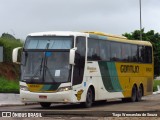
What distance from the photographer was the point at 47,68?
76.9ft

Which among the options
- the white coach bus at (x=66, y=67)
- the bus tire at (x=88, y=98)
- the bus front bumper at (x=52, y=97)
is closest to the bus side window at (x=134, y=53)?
the white coach bus at (x=66, y=67)

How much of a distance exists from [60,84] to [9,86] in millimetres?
10326

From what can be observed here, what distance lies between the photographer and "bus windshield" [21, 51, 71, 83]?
23312 millimetres

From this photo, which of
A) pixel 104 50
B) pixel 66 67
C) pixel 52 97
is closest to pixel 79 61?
pixel 66 67

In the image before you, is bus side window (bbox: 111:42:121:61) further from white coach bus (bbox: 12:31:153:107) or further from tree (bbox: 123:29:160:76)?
tree (bbox: 123:29:160:76)

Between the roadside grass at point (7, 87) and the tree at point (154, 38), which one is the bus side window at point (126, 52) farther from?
the tree at point (154, 38)

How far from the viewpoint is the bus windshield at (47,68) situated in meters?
23.3

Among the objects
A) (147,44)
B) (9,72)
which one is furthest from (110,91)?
(9,72)

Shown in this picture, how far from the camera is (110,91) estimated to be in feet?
91.4

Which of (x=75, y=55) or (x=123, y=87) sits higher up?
(x=75, y=55)

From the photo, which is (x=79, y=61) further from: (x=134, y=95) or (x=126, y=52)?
(x=134, y=95)

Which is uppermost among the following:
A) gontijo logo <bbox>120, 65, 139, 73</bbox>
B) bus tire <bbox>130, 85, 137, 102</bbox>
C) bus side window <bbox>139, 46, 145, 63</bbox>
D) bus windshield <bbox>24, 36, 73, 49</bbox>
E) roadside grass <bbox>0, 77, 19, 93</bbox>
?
bus windshield <bbox>24, 36, 73, 49</bbox>

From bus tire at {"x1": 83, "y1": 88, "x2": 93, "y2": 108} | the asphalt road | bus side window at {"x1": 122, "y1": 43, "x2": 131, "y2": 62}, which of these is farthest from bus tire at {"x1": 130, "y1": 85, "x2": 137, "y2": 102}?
bus tire at {"x1": 83, "y1": 88, "x2": 93, "y2": 108}

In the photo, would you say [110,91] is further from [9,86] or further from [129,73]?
[9,86]
